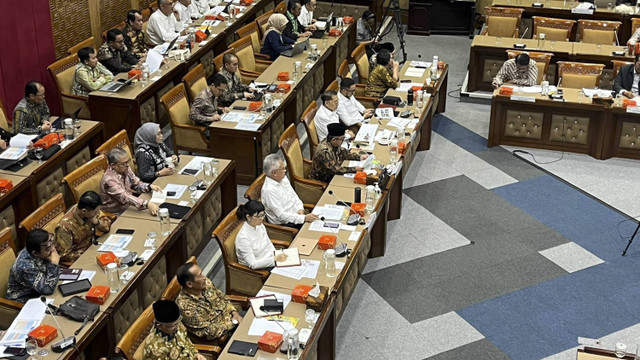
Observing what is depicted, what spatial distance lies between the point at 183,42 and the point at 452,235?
200 inches

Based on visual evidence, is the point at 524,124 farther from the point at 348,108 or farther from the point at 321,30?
the point at 321,30

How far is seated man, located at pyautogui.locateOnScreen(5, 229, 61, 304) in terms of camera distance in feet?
21.1

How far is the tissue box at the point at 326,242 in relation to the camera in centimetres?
718

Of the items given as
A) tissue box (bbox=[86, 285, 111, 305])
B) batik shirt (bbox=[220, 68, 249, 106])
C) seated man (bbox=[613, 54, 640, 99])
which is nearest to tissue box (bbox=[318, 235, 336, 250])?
tissue box (bbox=[86, 285, 111, 305])

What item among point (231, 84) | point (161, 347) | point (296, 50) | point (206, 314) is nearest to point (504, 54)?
point (296, 50)

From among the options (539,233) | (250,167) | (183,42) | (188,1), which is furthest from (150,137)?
(188,1)

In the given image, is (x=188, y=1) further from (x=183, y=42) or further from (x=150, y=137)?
(x=150, y=137)

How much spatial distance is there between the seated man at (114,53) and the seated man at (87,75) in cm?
48

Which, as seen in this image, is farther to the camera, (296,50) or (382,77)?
(296,50)

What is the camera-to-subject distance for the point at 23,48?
425 inches

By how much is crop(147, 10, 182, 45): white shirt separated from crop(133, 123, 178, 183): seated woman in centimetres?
419

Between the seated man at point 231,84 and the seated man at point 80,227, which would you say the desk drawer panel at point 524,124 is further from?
the seated man at point 80,227

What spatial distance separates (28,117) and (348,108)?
151 inches

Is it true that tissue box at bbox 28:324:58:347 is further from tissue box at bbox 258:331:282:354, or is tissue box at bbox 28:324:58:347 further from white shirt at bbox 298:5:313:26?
white shirt at bbox 298:5:313:26
